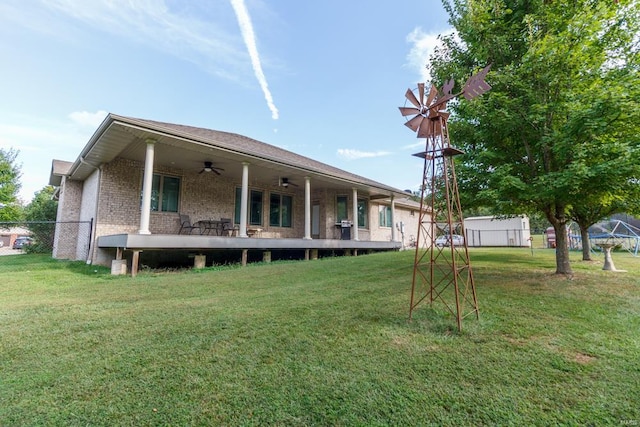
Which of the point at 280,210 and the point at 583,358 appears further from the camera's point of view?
the point at 280,210

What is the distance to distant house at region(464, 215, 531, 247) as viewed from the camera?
2142 centimetres

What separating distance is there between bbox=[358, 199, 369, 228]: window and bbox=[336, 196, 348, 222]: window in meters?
0.90

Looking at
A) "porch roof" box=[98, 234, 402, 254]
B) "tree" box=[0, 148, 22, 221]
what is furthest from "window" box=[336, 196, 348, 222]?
"tree" box=[0, 148, 22, 221]

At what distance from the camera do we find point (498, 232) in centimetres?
2266

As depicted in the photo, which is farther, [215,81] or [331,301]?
[215,81]

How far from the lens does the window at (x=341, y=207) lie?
14.3 metres

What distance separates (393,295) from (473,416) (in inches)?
106

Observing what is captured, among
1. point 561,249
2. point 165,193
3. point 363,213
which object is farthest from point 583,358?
point 363,213

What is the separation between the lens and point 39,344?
2770 mm

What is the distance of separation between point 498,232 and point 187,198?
2175 cm

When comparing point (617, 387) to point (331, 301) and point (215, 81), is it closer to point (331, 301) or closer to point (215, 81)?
point (331, 301)

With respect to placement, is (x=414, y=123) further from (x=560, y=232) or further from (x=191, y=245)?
(x=191, y=245)

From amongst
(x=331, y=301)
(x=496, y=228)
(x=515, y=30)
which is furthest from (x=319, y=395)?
(x=496, y=228)

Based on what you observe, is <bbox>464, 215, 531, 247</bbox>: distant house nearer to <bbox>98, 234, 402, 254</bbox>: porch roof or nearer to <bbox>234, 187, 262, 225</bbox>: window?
<bbox>98, 234, 402, 254</bbox>: porch roof
